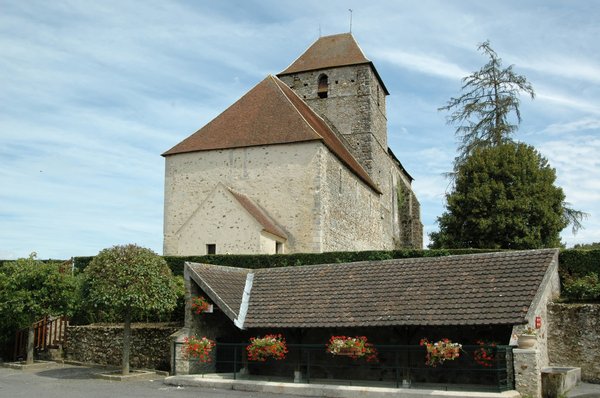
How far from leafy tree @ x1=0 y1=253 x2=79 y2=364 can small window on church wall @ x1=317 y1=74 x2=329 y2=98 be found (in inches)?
863

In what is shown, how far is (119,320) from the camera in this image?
65.2ft

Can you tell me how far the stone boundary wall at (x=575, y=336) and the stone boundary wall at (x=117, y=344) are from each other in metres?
10.2

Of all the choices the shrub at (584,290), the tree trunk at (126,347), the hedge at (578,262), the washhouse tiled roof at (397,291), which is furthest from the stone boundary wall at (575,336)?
the tree trunk at (126,347)

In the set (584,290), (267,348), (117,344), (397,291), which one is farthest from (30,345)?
(584,290)

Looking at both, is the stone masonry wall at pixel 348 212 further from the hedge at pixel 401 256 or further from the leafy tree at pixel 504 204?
the hedge at pixel 401 256

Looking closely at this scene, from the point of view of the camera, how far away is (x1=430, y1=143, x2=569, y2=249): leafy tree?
28922mm

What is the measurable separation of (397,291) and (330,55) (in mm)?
26001

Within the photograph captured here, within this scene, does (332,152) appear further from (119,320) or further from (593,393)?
(593,393)

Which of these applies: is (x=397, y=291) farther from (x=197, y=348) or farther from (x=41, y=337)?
(x=41, y=337)

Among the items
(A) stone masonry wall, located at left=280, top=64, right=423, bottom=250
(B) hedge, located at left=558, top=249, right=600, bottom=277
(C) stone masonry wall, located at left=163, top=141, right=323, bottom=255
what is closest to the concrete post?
(B) hedge, located at left=558, top=249, right=600, bottom=277

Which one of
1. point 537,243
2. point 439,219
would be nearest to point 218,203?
point 439,219

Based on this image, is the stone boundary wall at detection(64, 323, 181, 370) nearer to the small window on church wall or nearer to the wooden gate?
the wooden gate

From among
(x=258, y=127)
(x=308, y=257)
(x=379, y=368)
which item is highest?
(x=258, y=127)

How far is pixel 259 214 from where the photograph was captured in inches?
1025
